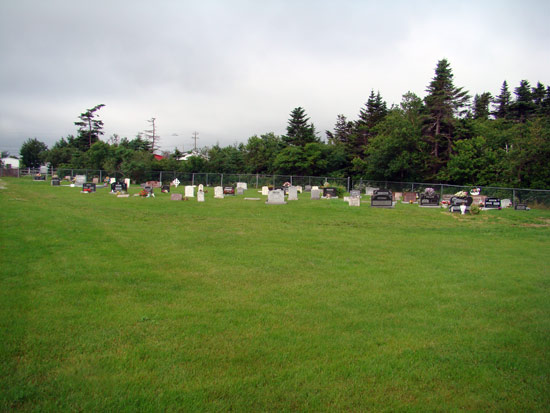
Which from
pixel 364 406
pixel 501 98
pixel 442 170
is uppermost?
pixel 501 98

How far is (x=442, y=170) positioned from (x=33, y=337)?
143 ft

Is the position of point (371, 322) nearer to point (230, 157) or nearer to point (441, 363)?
point (441, 363)

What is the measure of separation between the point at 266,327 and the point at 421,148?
1690 inches

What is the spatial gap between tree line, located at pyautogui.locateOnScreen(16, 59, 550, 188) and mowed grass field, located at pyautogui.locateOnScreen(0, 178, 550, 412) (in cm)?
2783

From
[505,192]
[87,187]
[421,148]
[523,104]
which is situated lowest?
[87,187]

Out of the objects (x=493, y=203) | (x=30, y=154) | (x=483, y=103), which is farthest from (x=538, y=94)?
(x=30, y=154)

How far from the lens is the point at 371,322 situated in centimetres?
514

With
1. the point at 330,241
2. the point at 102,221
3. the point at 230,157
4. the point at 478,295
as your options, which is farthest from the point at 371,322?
the point at 230,157

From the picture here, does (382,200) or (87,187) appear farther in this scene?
(87,187)

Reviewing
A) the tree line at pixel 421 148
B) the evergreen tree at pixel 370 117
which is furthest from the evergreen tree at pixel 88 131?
the evergreen tree at pixel 370 117

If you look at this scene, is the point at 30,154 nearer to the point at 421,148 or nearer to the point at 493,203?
the point at 421,148

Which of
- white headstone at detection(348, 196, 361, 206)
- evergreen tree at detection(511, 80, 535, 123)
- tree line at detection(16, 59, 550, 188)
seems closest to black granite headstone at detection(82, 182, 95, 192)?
tree line at detection(16, 59, 550, 188)

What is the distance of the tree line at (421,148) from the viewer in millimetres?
33634

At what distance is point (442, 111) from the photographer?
43531 millimetres
